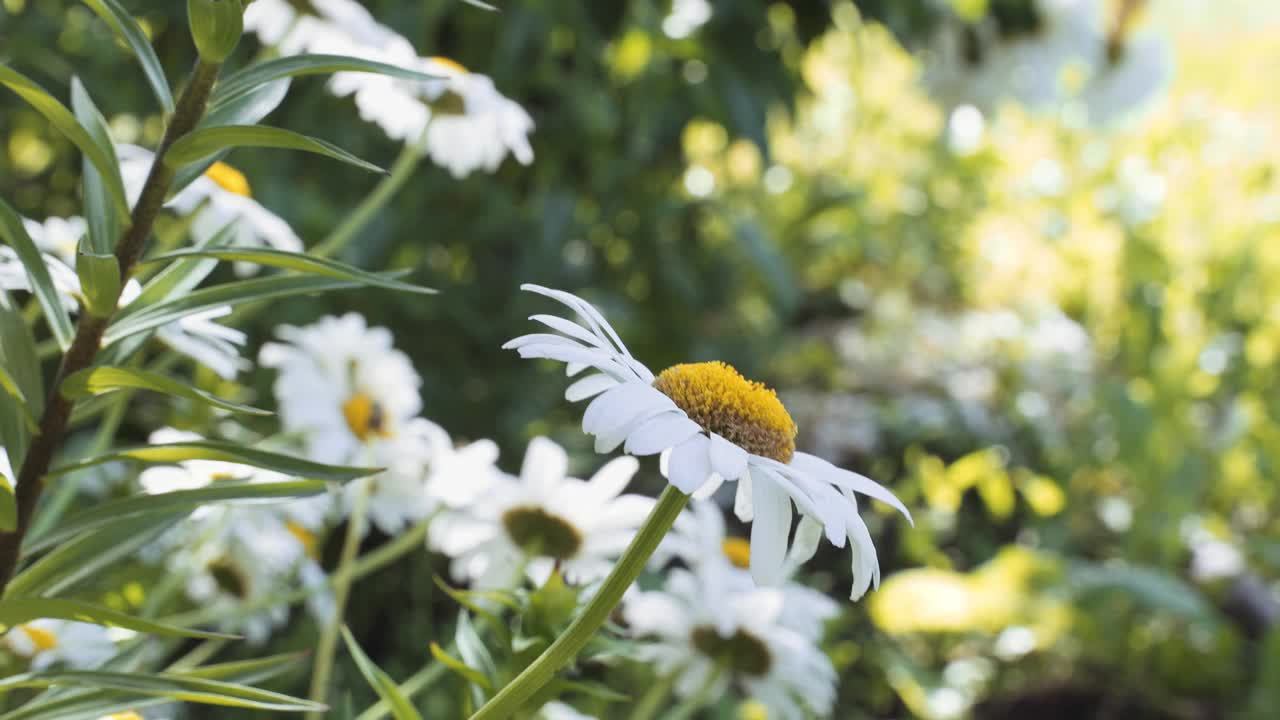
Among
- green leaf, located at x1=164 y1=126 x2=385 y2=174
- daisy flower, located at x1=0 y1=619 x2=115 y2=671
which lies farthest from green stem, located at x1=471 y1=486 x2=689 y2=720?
daisy flower, located at x1=0 y1=619 x2=115 y2=671

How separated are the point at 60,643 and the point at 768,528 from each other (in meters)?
0.32

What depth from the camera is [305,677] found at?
118 centimetres

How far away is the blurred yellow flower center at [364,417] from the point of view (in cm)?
70

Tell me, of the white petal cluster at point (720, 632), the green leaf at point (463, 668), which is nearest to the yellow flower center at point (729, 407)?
the green leaf at point (463, 668)

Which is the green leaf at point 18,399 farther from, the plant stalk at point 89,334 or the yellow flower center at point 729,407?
the yellow flower center at point 729,407

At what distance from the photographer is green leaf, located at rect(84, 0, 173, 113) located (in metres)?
0.33

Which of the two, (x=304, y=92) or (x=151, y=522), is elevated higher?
(x=304, y=92)

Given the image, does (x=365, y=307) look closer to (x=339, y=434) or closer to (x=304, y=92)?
(x=304, y=92)

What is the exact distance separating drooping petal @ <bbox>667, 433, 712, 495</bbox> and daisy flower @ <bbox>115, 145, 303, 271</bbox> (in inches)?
11.8

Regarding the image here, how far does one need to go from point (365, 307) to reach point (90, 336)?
949 mm

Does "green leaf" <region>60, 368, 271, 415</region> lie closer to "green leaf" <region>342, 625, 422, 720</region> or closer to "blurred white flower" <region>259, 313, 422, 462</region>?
"green leaf" <region>342, 625, 422, 720</region>

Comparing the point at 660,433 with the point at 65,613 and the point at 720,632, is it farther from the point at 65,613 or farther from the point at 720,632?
the point at 720,632

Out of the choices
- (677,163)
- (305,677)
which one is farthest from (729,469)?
(677,163)

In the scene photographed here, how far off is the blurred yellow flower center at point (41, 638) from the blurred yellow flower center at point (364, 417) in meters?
0.21
